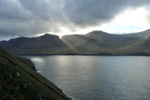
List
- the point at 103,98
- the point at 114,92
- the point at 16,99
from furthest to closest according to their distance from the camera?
the point at 114,92, the point at 103,98, the point at 16,99

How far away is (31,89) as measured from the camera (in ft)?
168

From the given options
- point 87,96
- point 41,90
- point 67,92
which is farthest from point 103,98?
point 41,90

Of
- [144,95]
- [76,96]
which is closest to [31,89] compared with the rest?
[76,96]

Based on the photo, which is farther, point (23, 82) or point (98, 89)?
point (98, 89)

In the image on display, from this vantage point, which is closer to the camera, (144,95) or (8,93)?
(8,93)

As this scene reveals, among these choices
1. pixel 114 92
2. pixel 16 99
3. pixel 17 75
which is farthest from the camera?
pixel 114 92

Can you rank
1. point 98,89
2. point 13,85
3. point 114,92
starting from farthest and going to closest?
point 98,89 < point 114,92 < point 13,85

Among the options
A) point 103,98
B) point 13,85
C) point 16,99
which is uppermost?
point 13,85

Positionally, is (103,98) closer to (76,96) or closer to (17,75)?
(76,96)

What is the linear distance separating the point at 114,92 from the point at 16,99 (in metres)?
61.1

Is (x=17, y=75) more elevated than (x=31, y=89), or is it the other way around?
(x=17, y=75)

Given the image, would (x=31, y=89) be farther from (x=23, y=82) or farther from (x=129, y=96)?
(x=129, y=96)

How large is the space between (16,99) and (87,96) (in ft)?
145

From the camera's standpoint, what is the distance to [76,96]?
77375 millimetres
